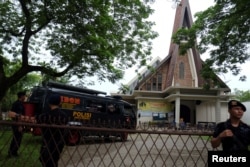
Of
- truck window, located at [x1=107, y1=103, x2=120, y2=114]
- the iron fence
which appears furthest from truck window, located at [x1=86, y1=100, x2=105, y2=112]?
the iron fence

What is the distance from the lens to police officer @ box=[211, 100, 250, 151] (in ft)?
12.4

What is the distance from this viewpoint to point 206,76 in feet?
57.4

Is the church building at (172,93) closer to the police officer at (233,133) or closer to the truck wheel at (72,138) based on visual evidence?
the truck wheel at (72,138)

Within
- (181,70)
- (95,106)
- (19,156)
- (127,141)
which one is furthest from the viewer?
(181,70)

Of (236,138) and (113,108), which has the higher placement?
(113,108)

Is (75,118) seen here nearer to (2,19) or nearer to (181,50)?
(2,19)

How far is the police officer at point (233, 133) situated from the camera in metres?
3.78

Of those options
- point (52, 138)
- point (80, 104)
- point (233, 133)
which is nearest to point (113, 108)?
point (80, 104)

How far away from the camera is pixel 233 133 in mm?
3879

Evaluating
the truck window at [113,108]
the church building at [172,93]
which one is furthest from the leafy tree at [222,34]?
the church building at [172,93]

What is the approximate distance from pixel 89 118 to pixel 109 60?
292 cm

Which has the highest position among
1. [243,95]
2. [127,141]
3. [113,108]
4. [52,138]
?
[243,95]

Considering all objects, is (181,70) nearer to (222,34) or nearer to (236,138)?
(222,34)

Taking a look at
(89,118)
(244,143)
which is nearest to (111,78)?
(89,118)
